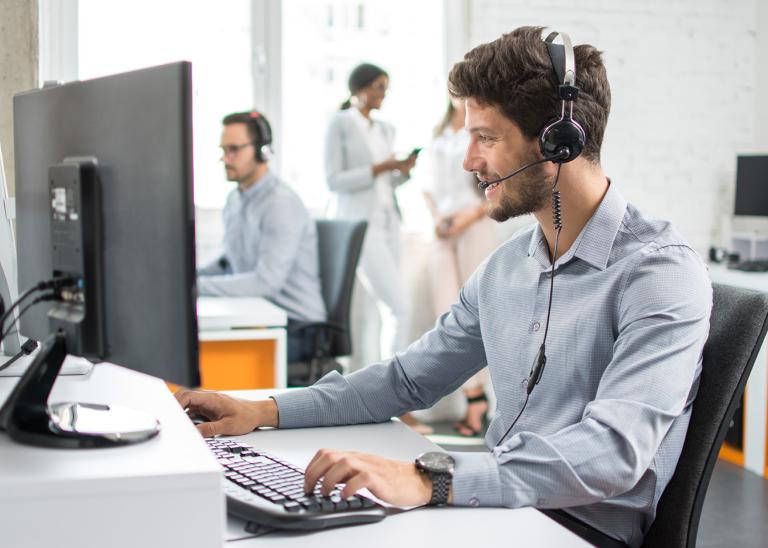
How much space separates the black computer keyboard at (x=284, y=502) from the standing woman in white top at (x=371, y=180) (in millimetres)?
3014

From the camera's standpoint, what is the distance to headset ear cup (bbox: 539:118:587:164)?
1.34m

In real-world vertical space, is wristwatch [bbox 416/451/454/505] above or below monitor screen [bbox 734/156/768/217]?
below

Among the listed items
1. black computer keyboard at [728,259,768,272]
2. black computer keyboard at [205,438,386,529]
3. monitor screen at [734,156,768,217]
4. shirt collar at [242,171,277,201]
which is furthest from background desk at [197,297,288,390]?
monitor screen at [734,156,768,217]

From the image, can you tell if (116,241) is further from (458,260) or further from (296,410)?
(458,260)

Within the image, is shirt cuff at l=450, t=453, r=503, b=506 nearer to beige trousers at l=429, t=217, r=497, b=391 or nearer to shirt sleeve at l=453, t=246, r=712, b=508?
shirt sleeve at l=453, t=246, r=712, b=508

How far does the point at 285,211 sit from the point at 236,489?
7.80 feet

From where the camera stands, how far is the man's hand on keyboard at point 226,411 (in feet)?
4.40

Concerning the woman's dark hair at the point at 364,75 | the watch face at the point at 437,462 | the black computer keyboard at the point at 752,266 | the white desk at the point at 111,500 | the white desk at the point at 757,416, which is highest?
the woman's dark hair at the point at 364,75

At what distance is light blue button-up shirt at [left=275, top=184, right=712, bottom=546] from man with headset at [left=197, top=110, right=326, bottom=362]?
1.73 m

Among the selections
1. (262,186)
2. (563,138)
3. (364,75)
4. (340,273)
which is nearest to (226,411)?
(563,138)

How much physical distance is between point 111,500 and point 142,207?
29 centimetres

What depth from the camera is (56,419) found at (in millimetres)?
981

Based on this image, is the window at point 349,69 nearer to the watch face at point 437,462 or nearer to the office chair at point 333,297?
the office chair at point 333,297

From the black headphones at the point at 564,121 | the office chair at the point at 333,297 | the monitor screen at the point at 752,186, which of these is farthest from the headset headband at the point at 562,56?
the monitor screen at the point at 752,186
